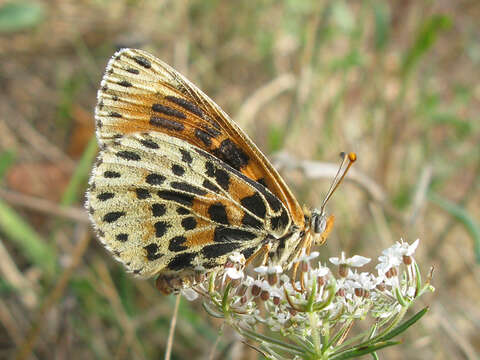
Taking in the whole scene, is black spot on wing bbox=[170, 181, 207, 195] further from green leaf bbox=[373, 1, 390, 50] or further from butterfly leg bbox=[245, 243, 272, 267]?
green leaf bbox=[373, 1, 390, 50]

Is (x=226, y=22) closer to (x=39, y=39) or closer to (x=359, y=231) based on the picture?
(x=39, y=39)

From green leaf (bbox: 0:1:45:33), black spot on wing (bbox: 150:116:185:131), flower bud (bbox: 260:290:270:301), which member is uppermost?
green leaf (bbox: 0:1:45:33)

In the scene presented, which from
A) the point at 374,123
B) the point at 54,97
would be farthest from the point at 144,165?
the point at 54,97

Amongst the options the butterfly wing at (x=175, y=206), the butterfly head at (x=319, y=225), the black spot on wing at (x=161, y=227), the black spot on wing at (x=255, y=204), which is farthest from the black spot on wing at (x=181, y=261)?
the butterfly head at (x=319, y=225)

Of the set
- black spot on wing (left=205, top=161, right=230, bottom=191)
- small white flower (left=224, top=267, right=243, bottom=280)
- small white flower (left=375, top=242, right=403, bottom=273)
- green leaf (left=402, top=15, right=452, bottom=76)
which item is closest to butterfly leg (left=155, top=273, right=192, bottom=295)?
small white flower (left=224, top=267, right=243, bottom=280)

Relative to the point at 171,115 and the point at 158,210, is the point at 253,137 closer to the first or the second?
the point at 171,115

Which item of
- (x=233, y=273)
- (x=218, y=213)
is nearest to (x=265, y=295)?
(x=233, y=273)

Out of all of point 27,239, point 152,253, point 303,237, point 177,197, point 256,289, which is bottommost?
point 256,289

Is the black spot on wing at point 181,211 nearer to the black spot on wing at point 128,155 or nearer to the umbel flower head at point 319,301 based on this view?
the black spot on wing at point 128,155
